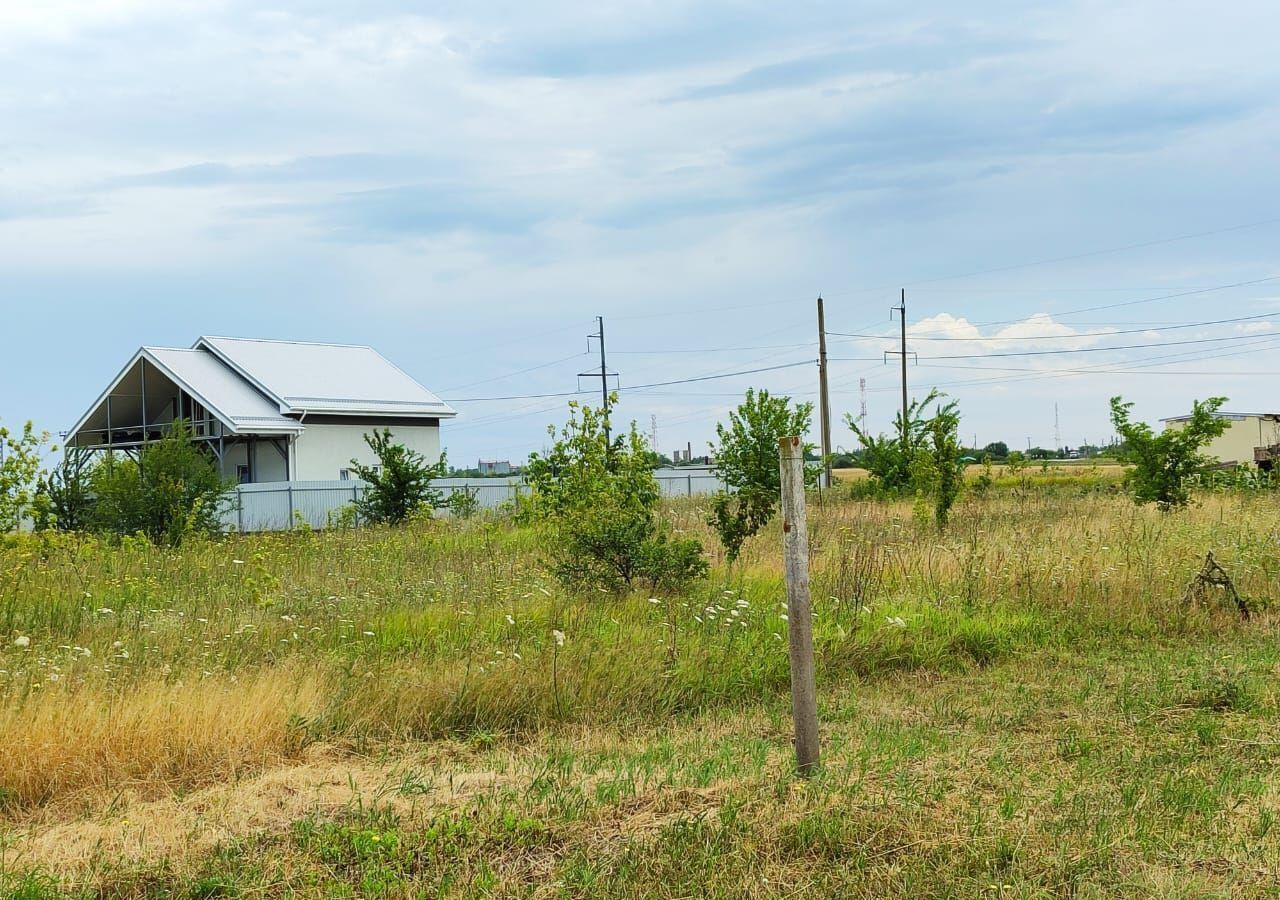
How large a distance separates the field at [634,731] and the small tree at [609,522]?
45 centimetres

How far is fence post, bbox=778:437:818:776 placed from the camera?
5.29 meters

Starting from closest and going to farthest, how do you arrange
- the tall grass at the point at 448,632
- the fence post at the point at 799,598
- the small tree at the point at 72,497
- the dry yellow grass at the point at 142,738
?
the fence post at the point at 799,598, the dry yellow grass at the point at 142,738, the tall grass at the point at 448,632, the small tree at the point at 72,497

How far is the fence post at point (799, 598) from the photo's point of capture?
5285 mm

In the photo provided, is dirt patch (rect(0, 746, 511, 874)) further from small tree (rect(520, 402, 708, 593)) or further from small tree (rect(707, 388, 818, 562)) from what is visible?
small tree (rect(707, 388, 818, 562))

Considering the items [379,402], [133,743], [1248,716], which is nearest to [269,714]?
[133,743]

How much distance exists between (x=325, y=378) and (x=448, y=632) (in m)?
32.5

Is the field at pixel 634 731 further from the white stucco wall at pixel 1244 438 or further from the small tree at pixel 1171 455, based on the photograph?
the white stucco wall at pixel 1244 438

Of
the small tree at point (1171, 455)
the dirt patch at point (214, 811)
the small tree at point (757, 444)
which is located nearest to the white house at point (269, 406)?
the small tree at point (757, 444)

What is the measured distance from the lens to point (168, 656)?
25.5 feet

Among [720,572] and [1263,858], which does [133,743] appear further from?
[720,572]

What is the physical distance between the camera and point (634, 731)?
7066 mm

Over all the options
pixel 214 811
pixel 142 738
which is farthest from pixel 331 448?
pixel 214 811

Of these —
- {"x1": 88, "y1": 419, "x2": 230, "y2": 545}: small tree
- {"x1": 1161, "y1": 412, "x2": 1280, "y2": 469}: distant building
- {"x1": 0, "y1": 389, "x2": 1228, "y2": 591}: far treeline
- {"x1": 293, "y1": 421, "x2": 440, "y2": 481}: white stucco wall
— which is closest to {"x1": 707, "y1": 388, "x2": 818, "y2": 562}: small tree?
{"x1": 0, "y1": 389, "x2": 1228, "y2": 591}: far treeline

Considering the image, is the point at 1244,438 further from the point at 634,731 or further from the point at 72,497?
the point at 634,731
